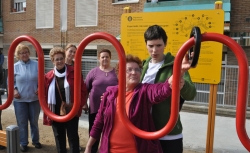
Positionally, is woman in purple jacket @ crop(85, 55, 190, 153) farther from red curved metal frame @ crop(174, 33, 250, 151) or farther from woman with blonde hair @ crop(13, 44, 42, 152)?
woman with blonde hair @ crop(13, 44, 42, 152)

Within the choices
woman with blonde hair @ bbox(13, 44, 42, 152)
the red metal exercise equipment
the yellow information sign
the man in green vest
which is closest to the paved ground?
woman with blonde hair @ bbox(13, 44, 42, 152)

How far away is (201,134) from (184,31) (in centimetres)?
216

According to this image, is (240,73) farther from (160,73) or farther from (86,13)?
(86,13)

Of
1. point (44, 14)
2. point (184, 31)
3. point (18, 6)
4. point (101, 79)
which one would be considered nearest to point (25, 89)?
point (101, 79)

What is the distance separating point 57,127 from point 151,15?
5.99ft

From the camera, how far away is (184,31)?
3334 millimetres

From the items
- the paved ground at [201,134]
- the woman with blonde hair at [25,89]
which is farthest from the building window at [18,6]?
the woman with blonde hair at [25,89]

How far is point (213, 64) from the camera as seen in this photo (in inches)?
123

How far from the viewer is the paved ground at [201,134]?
13.3 ft

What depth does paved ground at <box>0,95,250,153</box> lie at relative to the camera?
405 cm

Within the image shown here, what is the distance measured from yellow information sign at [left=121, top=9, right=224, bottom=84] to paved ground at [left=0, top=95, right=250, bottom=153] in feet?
→ 4.52

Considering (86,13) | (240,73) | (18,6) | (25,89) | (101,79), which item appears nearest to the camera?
(240,73)

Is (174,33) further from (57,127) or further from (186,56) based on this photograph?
(186,56)

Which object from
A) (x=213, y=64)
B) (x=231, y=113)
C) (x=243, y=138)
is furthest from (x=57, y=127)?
(x=231, y=113)
